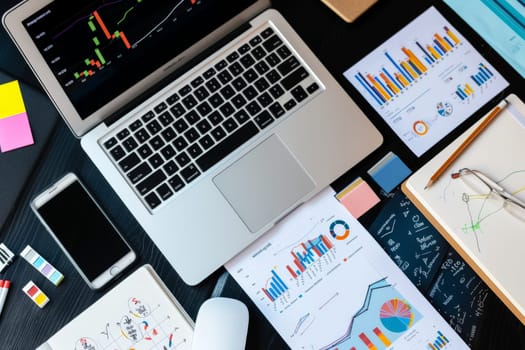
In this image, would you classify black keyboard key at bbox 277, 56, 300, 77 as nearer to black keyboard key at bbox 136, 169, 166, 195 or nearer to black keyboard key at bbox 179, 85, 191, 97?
black keyboard key at bbox 179, 85, 191, 97

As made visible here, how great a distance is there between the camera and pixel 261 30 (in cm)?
84

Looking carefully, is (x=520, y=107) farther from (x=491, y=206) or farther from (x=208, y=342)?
(x=208, y=342)

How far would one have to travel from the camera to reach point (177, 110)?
2.60 ft

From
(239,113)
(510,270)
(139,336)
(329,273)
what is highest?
(239,113)

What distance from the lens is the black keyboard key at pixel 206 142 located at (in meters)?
0.79

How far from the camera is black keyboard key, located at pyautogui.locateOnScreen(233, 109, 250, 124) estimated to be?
803 millimetres

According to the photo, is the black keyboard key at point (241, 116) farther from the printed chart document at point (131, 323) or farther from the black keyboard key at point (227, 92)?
the printed chart document at point (131, 323)

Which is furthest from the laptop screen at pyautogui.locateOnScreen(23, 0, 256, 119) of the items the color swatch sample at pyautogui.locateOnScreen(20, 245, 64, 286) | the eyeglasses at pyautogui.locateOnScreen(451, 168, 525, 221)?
the eyeglasses at pyautogui.locateOnScreen(451, 168, 525, 221)

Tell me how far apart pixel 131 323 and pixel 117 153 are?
0.24m

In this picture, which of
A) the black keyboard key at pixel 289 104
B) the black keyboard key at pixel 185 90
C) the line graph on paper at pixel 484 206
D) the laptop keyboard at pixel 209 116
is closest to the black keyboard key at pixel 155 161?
the laptop keyboard at pixel 209 116

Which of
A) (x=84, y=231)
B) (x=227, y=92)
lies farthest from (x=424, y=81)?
(x=84, y=231)

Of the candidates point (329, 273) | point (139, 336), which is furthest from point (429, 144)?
point (139, 336)

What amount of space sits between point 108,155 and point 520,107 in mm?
646

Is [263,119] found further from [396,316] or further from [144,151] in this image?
[396,316]
